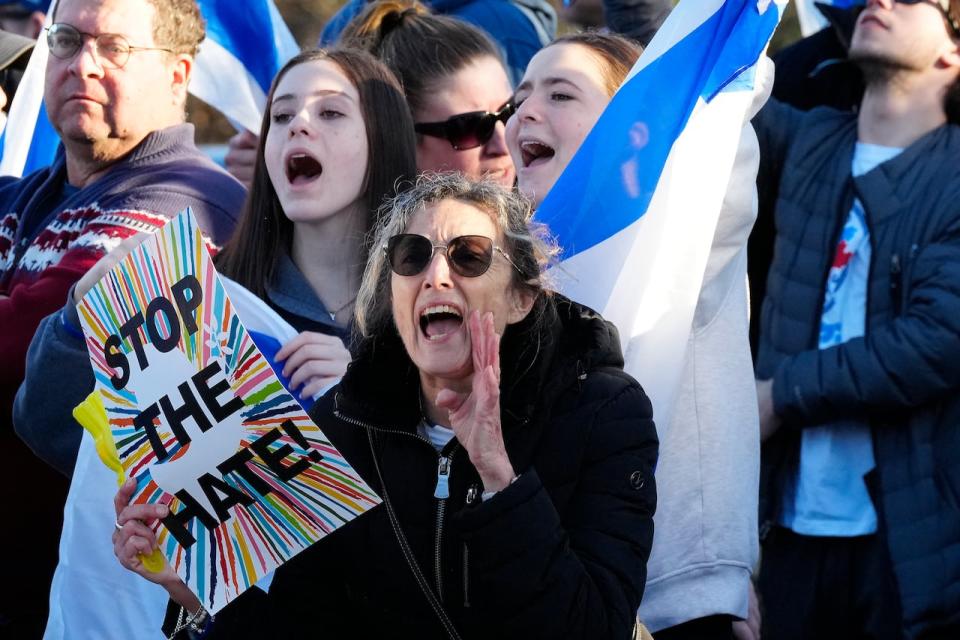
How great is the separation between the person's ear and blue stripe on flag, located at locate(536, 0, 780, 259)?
1.83 ft

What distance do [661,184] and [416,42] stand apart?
4.20 feet

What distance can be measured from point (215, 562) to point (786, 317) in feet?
6.91

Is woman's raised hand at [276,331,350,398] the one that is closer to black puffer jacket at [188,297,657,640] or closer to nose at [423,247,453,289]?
black puffer jacket at [188,297,657,640]

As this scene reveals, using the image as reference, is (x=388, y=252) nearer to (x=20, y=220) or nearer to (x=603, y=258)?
(x=603, y=258)

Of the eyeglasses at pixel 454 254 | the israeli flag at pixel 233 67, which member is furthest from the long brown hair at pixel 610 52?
the israeli flag at pixel 233 67

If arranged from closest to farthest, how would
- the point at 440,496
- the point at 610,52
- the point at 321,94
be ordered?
the point at 440,496 → the point at 321,94 → the point at 610,52

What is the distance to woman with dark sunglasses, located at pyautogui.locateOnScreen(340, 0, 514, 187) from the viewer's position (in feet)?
13.5

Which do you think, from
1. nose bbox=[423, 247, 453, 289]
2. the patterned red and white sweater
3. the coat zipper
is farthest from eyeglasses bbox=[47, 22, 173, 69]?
the coat zipper

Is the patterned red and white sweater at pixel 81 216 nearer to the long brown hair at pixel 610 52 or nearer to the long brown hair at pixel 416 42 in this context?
the long brown hair at pixel 416 42

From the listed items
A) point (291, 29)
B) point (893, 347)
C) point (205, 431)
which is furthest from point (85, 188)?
point (291, 29)

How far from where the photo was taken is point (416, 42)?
4246 millimetres

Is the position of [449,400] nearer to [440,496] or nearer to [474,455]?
[474,455]

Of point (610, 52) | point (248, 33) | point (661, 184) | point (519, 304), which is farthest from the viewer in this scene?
point (248, 33)

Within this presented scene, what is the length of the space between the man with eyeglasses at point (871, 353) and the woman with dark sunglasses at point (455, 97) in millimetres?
838
